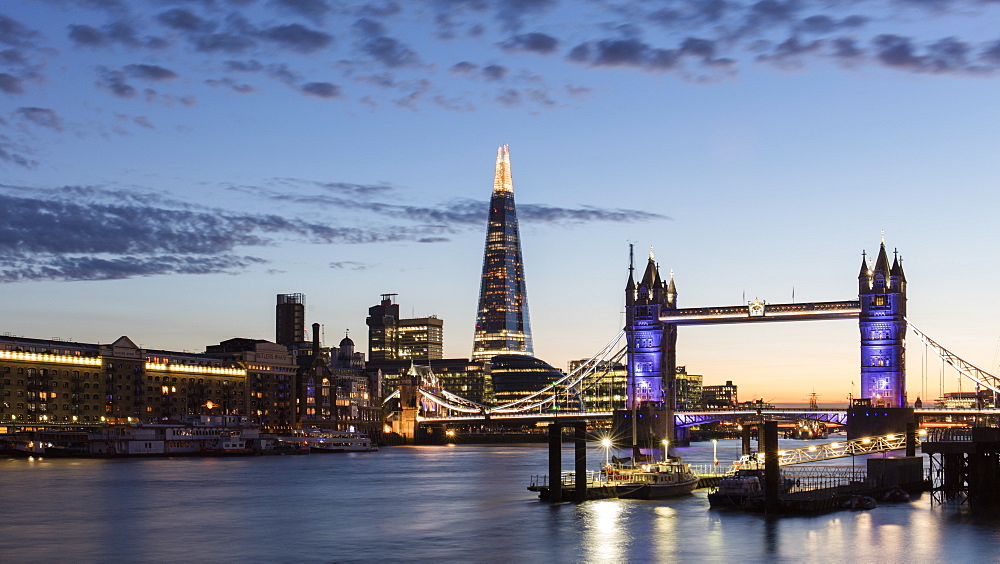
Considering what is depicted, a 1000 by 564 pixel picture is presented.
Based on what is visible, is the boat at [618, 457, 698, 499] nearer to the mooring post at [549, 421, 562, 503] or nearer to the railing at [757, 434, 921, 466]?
the mooring post at [549, 421, 562, 503]

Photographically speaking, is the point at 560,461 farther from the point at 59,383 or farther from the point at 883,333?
the point at 59,383

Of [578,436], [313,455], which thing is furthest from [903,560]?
[313,455]

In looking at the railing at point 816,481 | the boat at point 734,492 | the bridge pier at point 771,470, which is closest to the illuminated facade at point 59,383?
the railing at point 816,481

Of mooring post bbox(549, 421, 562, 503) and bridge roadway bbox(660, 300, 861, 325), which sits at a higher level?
bridge roadway bbox(660, 300, 861, 325)

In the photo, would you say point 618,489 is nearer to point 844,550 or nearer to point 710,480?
point 710,480

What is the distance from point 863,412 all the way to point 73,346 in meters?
115

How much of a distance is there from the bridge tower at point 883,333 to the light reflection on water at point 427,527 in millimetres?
72976

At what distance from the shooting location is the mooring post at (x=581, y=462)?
3073 inches

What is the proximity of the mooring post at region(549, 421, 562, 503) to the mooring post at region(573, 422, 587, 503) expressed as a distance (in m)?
1.09

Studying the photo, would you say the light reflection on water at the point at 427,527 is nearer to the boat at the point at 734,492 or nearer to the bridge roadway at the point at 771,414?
the boat at the point at 734,492

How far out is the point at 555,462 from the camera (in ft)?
267

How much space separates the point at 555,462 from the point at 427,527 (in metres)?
9.71

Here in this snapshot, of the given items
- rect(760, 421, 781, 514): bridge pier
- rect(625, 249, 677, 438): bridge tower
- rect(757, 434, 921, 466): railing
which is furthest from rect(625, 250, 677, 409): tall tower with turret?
rect(760, 421, 781, 514): bridge pier

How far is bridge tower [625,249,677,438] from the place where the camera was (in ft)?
623
